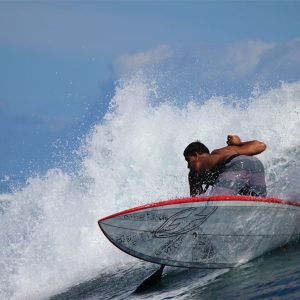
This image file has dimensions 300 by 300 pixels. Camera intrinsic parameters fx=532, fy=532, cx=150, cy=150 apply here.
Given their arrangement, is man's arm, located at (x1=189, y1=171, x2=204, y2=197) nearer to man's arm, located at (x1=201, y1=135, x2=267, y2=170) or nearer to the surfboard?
man's arm, located at (x1=201, y1=135, x2=267, y2=170)

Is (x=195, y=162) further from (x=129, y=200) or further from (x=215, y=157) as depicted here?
(x=129, y=200)

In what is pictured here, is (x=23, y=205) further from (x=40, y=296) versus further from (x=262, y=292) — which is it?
(x=262, y=292)

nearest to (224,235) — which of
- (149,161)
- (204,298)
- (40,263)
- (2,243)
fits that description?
(204,298)

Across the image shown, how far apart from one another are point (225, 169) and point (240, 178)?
0.77 feet

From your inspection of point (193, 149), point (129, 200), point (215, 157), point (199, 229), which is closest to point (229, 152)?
point (215, 157)

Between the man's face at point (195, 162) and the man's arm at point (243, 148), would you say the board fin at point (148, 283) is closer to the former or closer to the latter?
the man's face at point (195, 162)

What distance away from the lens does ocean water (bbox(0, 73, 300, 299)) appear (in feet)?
21.5

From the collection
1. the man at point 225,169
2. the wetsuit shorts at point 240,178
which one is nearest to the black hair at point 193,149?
the man at point 225,169

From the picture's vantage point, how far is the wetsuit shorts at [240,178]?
6641mm

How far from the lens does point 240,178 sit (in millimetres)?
6703

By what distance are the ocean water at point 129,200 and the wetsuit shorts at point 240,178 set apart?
0.93 m

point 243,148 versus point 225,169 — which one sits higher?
point 243,148

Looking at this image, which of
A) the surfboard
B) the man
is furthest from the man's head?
the surfboard

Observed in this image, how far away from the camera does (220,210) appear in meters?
6.45
